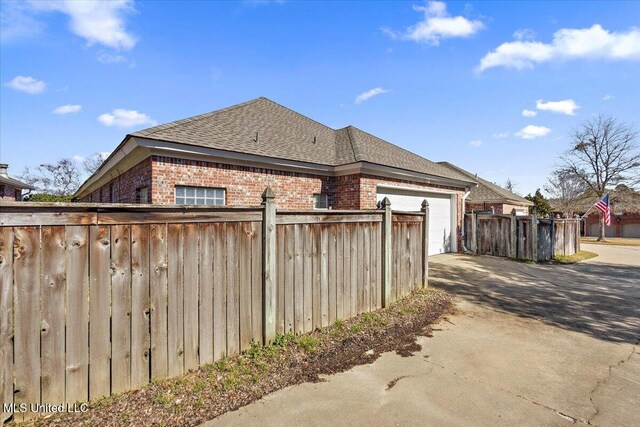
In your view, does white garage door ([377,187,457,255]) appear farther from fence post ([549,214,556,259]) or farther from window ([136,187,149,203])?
window ([136,187,149,203])

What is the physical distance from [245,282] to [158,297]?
94 centimetres

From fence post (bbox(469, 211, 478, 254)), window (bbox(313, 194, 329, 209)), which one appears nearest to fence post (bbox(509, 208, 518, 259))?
fence post (bbox(469, 211, 478, 254))

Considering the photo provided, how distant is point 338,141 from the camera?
1229 centimetres

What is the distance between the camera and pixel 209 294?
11.0 ft

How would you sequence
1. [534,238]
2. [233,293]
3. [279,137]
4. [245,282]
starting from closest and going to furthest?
[233,293] < [245,282] < [279,137] < [534,238]

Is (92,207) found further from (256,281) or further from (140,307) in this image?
(256,281)

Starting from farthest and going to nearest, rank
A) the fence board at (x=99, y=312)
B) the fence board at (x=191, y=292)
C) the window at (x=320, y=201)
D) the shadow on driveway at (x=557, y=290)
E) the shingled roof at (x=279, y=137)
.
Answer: the window at (x=320, y=201) < the shingled roof at (x=279, y=137) < the shadow on driveway at (x=557, y=290) < the fence board at (x=191, y=292) < the fence board at (x=99, y=312)

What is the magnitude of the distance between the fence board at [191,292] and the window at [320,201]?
6.94 m

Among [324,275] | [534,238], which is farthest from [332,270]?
[534,238]

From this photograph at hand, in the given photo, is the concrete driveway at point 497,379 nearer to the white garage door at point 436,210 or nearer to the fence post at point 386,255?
the fence post at point 386,255

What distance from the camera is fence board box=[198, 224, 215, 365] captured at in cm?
330

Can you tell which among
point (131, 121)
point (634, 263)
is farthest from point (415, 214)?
point (131, 121)

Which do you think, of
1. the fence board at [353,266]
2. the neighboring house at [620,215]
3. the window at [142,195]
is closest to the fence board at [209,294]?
the fence board at [353,266]

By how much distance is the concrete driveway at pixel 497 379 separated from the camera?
2.70m
